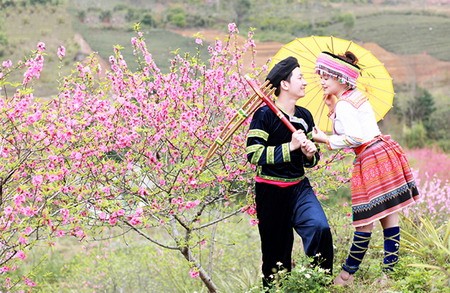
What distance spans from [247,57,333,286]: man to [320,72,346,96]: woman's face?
147 mm

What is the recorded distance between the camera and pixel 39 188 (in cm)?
477

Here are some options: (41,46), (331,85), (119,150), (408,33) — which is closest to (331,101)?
(331,85)

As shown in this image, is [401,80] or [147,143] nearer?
[147,143]

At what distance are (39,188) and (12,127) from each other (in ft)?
1.48

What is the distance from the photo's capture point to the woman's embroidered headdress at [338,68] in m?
4.54

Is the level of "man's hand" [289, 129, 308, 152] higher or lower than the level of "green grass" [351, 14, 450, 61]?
higher

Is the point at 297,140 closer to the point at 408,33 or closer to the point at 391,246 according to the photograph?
the point at 391,246

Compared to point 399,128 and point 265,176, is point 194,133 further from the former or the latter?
point 399,128

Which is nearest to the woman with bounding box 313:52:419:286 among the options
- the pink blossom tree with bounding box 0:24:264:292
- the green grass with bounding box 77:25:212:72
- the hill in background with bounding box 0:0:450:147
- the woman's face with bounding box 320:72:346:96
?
the woman's face with bounding box 320:72:346:96

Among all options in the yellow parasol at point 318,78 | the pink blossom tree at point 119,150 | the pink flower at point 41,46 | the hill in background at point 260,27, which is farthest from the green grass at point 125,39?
the yellow parasol at point 318,78

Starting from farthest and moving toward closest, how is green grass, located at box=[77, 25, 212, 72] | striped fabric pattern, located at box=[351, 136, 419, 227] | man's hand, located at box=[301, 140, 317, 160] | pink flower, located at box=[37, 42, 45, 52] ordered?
green grass, located at box=[77, 25, 212, 72]
pink flower, located at box=[37, 42, 45, 52]
striped fabric pattern, located at box=[351, 136, 419, 227]
man's hand, located at box=[301, 140, 317, 160]

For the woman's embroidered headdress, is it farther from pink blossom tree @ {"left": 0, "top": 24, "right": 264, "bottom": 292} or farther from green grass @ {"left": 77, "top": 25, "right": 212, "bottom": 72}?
green grass @ {"left": 77, "top": 25, "right": 212, "bottom": 72}

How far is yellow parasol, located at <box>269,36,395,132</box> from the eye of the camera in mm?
4797

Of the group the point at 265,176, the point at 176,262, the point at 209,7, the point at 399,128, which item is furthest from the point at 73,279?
the point at 209,7
